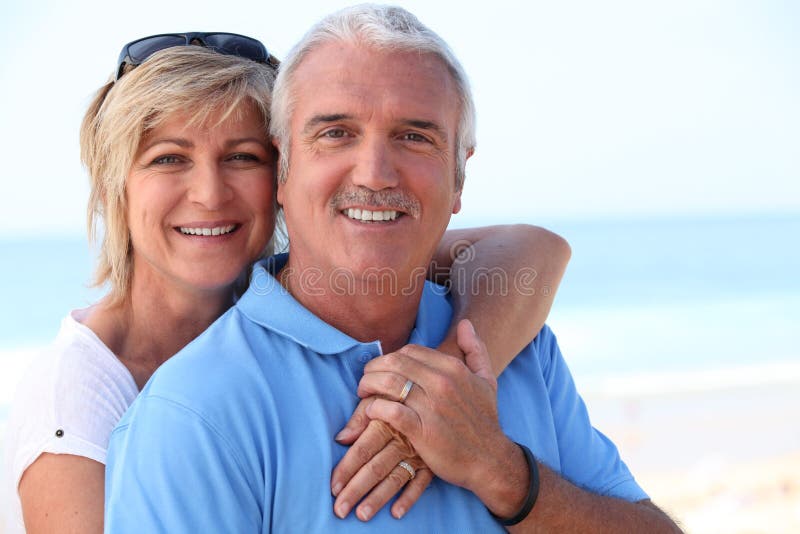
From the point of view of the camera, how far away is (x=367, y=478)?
1.70m

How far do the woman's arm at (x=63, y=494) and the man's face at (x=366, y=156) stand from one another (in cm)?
72

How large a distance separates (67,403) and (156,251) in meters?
0.49

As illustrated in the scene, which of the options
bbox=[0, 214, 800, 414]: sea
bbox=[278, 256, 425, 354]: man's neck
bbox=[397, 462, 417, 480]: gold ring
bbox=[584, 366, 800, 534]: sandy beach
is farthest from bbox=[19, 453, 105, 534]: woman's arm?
bbox=[584, 366, 800, 534]: sandy beach

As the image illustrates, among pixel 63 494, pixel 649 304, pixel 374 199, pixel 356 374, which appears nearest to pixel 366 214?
pixel 374 199

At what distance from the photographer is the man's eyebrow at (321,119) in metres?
1.92

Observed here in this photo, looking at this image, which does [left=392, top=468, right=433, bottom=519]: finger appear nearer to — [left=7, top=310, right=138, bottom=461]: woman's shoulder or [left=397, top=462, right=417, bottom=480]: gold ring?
[left=397, top=462, right=417, bottom=480]: gold ring

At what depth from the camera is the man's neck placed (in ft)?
6.58

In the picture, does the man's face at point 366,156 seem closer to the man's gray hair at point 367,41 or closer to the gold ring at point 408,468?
the man's gray hair at point 367,41

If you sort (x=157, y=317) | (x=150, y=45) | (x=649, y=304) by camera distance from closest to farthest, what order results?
1. (x=150, y=45)
2. (x=157, y=317)
3. (x=649, y=304)

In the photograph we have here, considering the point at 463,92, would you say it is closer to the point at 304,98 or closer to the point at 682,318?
the point at 304,98

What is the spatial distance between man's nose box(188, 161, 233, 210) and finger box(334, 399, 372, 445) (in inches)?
31.6

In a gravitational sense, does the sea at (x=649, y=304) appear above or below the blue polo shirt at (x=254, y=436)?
below

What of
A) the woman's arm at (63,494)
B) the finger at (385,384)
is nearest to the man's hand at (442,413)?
the finger at (385,384)

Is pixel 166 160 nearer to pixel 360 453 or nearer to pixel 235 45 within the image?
pixel 235 45
